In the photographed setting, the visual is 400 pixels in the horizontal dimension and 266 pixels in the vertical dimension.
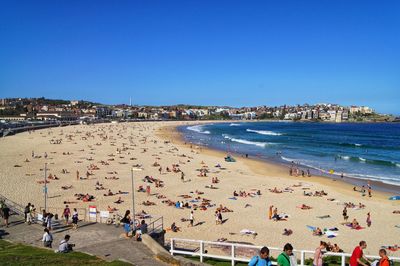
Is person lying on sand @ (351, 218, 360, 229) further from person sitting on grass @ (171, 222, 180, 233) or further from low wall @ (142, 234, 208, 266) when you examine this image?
low wall @ (142, 234, 208, 266)

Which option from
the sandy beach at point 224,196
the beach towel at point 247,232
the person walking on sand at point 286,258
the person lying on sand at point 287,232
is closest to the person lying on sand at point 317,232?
the sandy beach at point 224,196

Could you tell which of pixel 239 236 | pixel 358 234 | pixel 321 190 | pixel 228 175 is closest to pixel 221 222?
pixel 239 236

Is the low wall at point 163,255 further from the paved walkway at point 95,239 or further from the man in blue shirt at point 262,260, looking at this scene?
the man in blue shirt at point 262,260

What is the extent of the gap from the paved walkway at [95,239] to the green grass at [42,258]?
44 cm

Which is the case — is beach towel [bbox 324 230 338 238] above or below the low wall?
below

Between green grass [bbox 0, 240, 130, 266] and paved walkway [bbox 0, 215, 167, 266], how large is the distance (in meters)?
0.44

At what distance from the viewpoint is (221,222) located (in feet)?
60.7

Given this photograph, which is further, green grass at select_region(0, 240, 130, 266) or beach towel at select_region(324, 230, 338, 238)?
beach towel at select_region(324, 230, 338, 238)

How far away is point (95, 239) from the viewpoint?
11.5 meters

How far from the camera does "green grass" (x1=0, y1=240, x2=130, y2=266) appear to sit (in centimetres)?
862

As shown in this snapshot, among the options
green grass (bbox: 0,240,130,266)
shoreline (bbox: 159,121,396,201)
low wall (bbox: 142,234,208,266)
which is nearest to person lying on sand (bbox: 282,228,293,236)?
low wall (bbox: 142,234,208,266)

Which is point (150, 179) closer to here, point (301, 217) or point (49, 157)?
point (301, 217)

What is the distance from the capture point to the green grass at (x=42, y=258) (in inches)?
340

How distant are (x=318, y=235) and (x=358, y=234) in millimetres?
1941
